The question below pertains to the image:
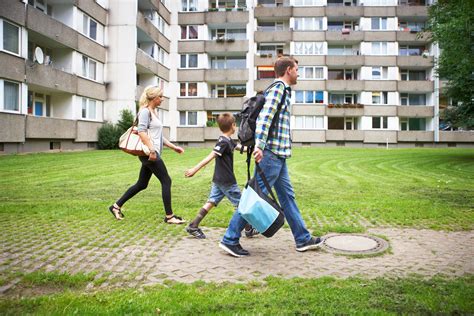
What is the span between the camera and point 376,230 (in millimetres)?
5621

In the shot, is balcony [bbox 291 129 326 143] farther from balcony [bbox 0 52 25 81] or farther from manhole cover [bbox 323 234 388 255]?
manhole cover [bbox 323 234 388 255]

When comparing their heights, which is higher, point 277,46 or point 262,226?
point 277,46

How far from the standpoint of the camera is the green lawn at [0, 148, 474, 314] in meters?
2.98

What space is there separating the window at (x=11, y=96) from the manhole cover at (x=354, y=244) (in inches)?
773

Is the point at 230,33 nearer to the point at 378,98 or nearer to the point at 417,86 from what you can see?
the point at 378,98

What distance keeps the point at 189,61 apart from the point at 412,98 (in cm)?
2586

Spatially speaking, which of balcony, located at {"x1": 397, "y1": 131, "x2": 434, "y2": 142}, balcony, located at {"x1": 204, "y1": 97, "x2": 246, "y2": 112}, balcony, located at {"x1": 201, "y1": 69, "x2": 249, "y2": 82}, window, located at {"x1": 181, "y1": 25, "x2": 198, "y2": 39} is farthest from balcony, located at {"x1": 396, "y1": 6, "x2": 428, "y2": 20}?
window, located at {"x1": 181, "y1": 25, "x2": 198, "y2": 39}

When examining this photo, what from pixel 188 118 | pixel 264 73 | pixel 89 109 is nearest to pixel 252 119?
pixel 89 109

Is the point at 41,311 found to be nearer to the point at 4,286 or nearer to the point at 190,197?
the point at 4,286

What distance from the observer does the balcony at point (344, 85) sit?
1674 inches

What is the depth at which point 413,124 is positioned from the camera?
45.4 m

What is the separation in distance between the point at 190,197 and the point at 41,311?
5.69 m

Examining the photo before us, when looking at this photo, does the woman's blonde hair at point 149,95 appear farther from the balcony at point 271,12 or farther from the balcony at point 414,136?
the balcony at point 414,136

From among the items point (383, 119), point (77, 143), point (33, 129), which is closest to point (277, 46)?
point (383, 119)
